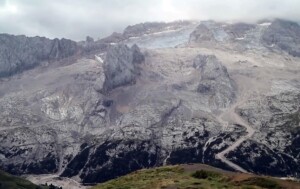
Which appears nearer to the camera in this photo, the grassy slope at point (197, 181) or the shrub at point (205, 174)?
the grassy slope at point (197, 181)

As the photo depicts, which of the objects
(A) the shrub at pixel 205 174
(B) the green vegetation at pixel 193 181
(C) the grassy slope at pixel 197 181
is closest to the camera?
(C) the grassy slope at pixel 197 181

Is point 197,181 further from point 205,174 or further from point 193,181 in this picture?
Result: point 205,174

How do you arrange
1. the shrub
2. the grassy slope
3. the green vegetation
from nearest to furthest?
the grassy slope < the green vegetation < the shrub

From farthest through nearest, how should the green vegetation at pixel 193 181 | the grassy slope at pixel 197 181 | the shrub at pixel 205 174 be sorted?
the shrub at pixel 205 174
the green vegetation at pixel 193 181
the grassy slope at pixel 197 181

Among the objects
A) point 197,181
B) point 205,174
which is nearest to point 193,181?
point 197,181

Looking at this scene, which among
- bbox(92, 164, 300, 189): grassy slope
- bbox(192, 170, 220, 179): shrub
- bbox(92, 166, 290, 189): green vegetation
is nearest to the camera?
bbox(92, 164, 300, 189): grassy slope

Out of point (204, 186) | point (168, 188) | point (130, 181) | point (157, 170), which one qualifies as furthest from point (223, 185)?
point (157, 170)

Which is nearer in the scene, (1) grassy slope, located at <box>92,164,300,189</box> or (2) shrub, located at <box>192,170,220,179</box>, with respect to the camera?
(1) grassy slope, located at <box>92,164,300,189</box>

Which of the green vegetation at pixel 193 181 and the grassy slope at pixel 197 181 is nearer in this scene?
the grassy slope at pixel 197 181

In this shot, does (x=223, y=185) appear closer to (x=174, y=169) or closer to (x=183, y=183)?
(x=183, y=183)
